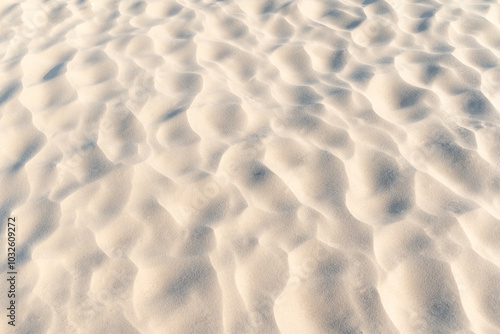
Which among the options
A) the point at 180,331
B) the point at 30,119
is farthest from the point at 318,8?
the point at 180,331

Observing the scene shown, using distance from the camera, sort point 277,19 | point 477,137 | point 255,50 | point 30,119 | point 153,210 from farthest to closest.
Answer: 1. point 277,19
2. point 255,50
3. point 30,119
4. point 477,137
5. point 153,210

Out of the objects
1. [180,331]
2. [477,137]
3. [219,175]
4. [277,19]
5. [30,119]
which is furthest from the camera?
[277,19]

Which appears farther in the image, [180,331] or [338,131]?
[338,131]

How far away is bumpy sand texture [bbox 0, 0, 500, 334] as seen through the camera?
160 cm

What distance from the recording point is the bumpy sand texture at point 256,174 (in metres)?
1.60

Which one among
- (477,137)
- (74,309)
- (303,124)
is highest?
(74,309)

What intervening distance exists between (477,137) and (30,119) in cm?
224

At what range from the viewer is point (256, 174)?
2043 mm

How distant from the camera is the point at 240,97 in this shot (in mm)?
2490

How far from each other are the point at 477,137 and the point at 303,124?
2.69 feet

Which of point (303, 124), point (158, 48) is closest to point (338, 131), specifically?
point (303, 124)

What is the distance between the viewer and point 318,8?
133 inches

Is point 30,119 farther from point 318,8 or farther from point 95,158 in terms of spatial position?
point 318,8

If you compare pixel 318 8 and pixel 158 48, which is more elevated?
pixel 158 48
